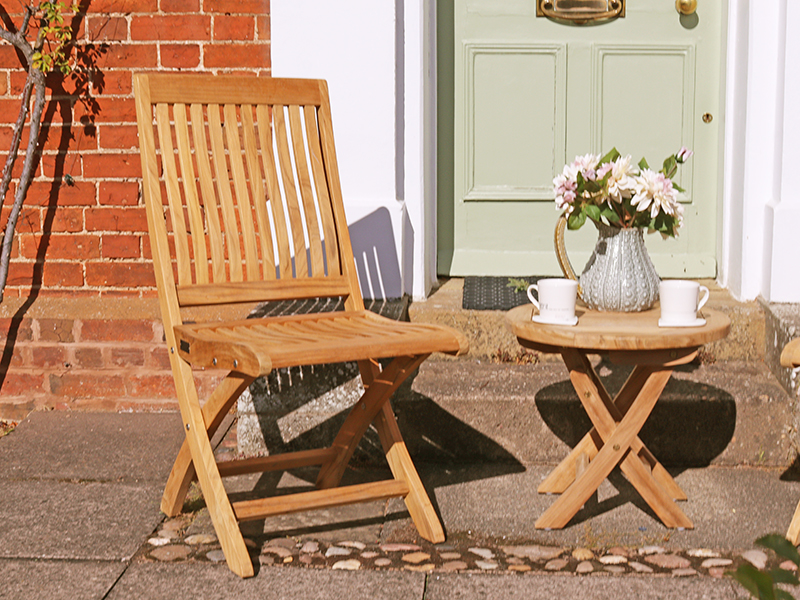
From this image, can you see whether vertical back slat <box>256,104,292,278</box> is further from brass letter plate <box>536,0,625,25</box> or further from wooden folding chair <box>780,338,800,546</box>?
brass letter plate <box>536,0,625,25</box>

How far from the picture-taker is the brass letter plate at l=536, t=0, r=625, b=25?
362 centimetres

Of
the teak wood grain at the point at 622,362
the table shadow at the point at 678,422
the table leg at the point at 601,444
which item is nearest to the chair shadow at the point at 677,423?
the table shadow at the point at 678,422

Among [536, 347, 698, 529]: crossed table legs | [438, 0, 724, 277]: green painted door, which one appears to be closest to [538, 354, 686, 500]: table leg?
[536, 347, 698, 529]: crossed table legs

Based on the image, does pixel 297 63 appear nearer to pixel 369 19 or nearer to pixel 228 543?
pixel 369 19

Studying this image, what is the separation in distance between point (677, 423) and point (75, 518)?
1.83m

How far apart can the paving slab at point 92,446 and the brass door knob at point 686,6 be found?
8.48 ft

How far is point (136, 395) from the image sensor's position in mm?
3535

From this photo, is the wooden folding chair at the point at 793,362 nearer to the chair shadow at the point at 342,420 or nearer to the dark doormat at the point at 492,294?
the chair shadow at the point at 342,420

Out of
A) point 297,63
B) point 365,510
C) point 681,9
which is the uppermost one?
point 681,9

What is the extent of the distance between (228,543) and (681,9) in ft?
9.12

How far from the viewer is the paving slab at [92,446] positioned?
281 centimetres

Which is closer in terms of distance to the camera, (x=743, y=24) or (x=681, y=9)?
(x=743, y=24)

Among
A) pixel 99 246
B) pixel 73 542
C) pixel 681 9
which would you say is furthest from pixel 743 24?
pixel 73 542

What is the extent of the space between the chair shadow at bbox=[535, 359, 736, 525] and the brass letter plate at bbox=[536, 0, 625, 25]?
163 cm
